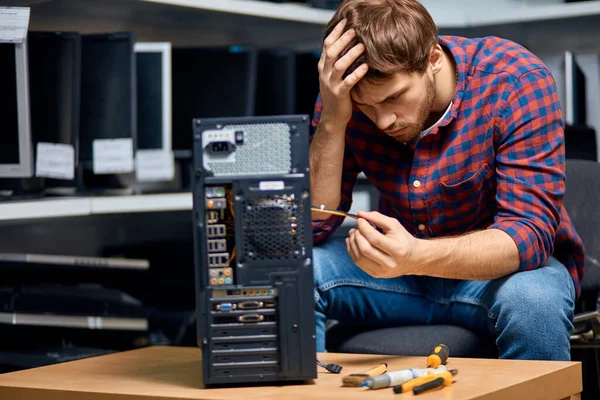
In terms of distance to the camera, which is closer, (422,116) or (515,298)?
(515,298)

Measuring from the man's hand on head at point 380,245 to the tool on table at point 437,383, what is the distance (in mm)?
180

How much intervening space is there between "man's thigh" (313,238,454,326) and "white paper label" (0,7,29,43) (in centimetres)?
76

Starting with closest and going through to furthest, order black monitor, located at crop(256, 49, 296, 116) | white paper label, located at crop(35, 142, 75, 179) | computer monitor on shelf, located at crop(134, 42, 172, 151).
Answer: white paper label, located at crop(35, 142, 75, 179)
computer monitor on shelf, located at crop(134, 42, 172, 151)
black monitor, located at crop(256, 49, 296, 116)

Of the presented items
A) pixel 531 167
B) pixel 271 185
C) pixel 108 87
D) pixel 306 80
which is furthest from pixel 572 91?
pixel 271 185

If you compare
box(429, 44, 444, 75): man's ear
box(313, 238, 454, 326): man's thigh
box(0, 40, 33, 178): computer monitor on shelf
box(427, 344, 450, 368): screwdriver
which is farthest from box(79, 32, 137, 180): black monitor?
box(427, 344, 450, 368): screwdriver

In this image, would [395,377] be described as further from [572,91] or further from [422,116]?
[572,91]

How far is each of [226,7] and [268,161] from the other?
104 centimetres

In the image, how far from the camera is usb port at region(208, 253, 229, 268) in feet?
3.47

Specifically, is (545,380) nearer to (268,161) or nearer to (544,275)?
(544,275)

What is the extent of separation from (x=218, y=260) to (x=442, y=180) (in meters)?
0.56

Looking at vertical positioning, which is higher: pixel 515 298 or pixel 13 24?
pixel 13 24

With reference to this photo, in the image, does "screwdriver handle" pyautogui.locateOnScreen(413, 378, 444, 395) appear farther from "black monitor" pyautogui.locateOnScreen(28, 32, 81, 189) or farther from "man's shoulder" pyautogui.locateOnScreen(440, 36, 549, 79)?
"black monitor" pyautogui.locateOnScreen(28, 32, 81, 189)

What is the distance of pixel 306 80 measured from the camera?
2.45m

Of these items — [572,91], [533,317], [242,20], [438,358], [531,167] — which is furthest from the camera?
[572,91]
